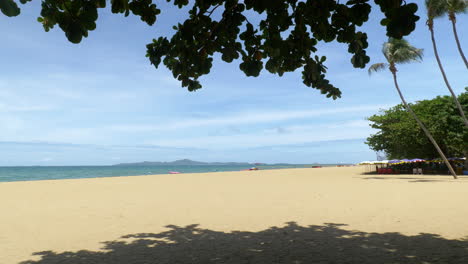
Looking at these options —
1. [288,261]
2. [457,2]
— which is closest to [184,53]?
[288,261]

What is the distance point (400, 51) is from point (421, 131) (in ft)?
38.1

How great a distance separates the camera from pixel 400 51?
24.7 meters

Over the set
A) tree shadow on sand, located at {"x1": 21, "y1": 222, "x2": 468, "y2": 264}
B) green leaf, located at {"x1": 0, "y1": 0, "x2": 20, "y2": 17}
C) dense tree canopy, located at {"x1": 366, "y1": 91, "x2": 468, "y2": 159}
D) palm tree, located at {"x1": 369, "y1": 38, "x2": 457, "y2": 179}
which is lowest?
tree shadow on sand, located at {"x1": 21, "y1": 222, "x2": 468, "y2": 264}

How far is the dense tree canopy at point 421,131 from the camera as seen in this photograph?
29.5 metres

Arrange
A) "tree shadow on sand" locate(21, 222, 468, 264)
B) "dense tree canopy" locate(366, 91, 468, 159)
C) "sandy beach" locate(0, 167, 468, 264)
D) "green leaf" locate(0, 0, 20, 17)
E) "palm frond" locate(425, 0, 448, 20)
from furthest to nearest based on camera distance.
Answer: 1. "dense tree canopy" locate(366, 91, 468, 159)
2. "palm frond" locate(425, 0, 448, 20)
3. "sandy beach" locate(0, 167, 468, 264)
4. "tree shadow on sand" locate(21, 222, 468, 264)
5. "green leaf" locate(0, 0, 20, 17)

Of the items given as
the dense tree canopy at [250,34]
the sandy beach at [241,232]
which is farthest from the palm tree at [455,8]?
the dense tree canopy at [250,34]

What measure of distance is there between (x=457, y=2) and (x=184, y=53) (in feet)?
69.6

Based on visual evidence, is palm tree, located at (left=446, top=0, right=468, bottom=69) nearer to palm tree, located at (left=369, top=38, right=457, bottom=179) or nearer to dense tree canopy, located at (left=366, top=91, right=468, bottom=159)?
Result: palm tree, located at (left=369, top=38, right=457, bottom=179)

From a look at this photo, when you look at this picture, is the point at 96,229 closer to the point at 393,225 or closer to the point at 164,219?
the point at 164,219

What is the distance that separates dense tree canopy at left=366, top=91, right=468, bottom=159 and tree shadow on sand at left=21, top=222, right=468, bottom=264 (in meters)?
27.4

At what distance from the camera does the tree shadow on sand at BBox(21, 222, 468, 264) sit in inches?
213

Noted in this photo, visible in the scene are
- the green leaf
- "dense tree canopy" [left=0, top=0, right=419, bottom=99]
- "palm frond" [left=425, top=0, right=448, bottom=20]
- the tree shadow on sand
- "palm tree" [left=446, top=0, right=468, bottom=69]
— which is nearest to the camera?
→ the green leaf

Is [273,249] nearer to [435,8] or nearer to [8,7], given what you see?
[8,7]

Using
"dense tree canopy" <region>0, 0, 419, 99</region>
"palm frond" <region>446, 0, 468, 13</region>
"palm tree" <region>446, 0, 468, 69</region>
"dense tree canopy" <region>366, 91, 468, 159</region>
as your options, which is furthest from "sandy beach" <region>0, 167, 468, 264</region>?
"dense tree canopy" <region>366, 91, 468, 159</region>
